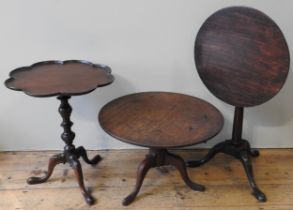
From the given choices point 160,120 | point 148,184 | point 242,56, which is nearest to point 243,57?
point 242,56

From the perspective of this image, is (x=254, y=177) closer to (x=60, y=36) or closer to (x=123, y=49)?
(x=123, y=49)

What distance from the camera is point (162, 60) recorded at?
229cm

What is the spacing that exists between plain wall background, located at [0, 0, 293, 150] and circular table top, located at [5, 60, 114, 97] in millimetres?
174

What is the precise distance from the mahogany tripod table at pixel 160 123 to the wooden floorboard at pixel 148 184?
111 millimetres

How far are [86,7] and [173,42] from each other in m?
0.62

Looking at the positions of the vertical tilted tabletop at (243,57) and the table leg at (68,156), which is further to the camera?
the table leg at (68,156)

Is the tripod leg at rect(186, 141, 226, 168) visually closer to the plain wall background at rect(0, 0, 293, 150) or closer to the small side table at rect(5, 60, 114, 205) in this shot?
the plain wall background at rect(0, 0, 293, 150)

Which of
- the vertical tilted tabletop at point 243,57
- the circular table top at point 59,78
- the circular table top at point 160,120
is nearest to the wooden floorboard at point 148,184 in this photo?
the vertical tilted tabletop at point 243,57

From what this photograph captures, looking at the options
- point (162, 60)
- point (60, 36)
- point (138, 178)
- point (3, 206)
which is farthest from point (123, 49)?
point (3, 206)

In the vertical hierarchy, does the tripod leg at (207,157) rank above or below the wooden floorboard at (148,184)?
above

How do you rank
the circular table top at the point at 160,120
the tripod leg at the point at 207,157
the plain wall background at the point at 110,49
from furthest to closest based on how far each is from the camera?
the tripod leg at the point at 207,157 → the plain wall background at the point at 110,49 → the circular table top at the point at 160,120

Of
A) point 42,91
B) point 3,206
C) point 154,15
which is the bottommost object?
point 3,206

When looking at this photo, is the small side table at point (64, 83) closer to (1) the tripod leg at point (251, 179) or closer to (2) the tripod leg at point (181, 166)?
(2) the tripod leg at point (181, 166)

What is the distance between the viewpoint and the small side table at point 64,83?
1762mm
